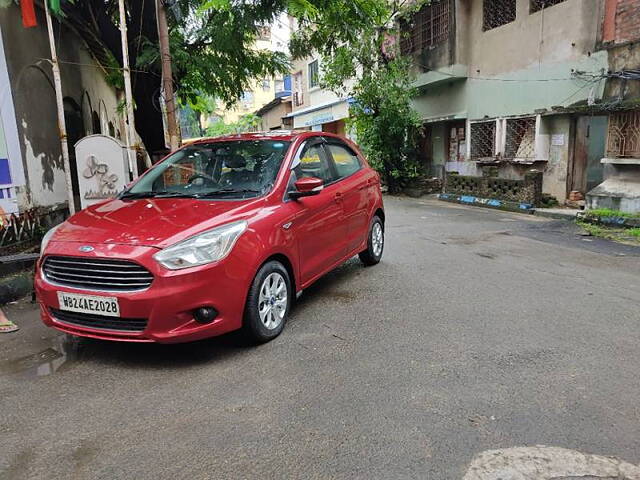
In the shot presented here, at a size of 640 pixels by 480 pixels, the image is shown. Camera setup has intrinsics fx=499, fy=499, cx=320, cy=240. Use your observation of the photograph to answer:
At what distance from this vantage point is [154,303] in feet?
10.8

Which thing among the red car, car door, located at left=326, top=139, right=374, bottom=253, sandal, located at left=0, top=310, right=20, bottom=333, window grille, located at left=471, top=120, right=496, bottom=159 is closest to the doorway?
window grille, located at left=471, top=120, right=496, bottom=159

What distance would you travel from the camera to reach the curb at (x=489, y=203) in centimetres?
1151

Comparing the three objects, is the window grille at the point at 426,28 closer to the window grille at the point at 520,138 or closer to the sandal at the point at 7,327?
the window grille at the point at 520,138

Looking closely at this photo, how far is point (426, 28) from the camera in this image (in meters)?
15.2

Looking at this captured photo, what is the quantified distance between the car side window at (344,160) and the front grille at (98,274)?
2689 mm

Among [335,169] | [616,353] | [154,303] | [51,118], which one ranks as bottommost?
[616,353]

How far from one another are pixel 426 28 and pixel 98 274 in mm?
14329

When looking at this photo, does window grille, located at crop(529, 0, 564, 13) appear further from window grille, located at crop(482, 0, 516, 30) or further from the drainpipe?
the drainpipe

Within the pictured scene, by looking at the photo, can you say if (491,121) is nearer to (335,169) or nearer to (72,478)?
(335,169)

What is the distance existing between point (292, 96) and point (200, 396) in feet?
90.0

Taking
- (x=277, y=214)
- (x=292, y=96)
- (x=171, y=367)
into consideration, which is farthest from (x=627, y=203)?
(x=292, y=96)

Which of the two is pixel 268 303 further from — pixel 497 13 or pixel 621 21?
pixel 497 13

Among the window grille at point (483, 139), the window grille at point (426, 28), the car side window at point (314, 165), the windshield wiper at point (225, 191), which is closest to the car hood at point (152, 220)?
the windshield wiper at point (225, 191)

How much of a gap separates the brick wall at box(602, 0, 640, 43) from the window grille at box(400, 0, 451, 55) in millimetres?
4764
